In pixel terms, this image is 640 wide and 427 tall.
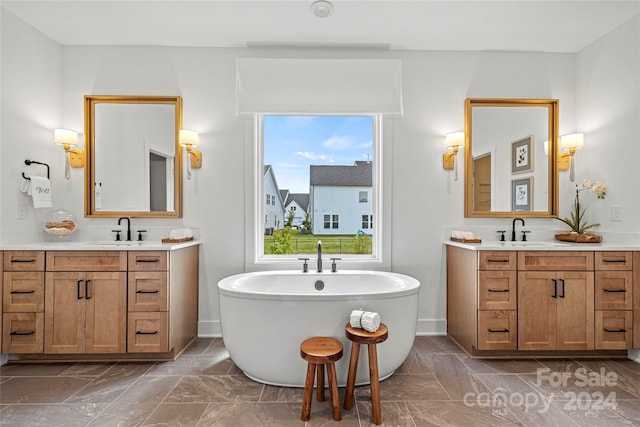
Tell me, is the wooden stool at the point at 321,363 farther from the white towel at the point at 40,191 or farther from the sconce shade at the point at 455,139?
the white towel at the point at 40,191

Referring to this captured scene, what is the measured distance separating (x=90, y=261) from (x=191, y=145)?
1.15 meters

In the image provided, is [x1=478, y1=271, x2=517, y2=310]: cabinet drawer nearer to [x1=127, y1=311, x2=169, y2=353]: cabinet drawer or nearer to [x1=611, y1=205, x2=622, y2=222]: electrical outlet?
[x1=611, y1=205, x2=622, y2=222]: electrical outlet

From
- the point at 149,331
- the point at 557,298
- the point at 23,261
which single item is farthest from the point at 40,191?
the point at 557,298

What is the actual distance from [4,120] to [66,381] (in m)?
1.89

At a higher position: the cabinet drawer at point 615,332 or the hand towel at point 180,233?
the hand towel at point 180,233

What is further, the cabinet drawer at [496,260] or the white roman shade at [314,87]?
the white roman shade at [314,87]

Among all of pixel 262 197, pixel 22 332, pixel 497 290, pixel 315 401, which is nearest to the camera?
pixel 315 401

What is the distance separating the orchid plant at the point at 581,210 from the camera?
2.69 meters

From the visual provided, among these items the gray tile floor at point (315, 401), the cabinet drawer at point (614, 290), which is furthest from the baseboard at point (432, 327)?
the cabinet drawer at point (614, 290)

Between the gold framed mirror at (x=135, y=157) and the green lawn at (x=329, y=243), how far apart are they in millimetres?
1082

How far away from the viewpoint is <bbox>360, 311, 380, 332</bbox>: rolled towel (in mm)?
1779

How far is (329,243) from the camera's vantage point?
3152mm

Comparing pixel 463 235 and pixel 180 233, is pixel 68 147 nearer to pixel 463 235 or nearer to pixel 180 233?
pixel 180 233

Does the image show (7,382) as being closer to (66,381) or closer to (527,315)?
(66,381)
